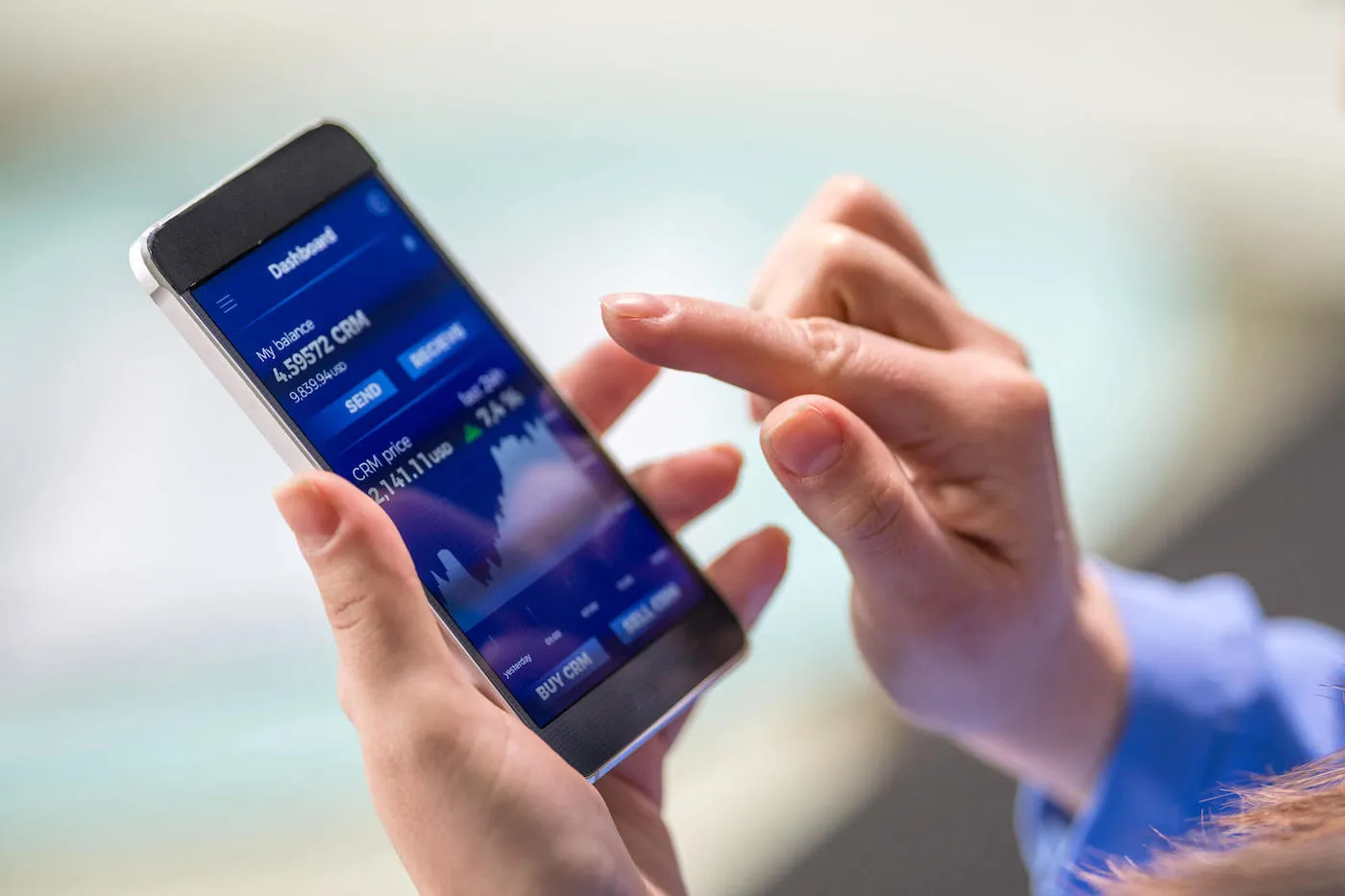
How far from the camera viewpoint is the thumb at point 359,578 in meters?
0.48

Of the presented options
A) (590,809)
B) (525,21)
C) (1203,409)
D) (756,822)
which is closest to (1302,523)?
(1203,409)

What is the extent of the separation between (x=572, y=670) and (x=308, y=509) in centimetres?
20

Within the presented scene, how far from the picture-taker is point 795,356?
Result: 597mm

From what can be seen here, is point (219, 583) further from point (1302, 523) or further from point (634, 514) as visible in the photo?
point (1302, 523)

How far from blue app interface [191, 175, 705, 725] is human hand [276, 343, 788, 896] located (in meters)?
0.10

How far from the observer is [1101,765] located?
0.78 meters

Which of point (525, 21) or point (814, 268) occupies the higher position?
point (525, 21)

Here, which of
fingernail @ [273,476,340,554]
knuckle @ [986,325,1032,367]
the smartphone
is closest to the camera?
fingernail @ [273,476,340,554]

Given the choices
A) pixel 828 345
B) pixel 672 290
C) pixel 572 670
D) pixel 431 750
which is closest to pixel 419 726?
pixel 431 750

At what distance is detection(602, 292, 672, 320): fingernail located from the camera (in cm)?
57

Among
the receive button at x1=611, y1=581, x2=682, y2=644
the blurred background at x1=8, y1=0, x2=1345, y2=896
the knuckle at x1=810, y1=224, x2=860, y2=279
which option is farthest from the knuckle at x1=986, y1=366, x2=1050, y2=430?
the blurred background at x1=8, y1=0, x2=1345, y2=896

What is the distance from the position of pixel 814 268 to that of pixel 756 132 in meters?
0.98

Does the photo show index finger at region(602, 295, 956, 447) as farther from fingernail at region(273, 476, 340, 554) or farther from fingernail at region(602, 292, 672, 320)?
fingernail at region(273, 476, 340, 554)

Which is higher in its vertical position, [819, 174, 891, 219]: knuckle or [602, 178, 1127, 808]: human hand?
[819, 174, 891, 219]: knuckle
